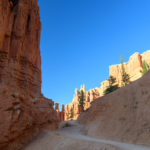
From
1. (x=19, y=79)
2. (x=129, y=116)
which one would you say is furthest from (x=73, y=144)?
(x=19, y=79)

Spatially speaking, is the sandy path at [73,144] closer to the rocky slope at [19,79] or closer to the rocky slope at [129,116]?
the rocky slope at [19,79]

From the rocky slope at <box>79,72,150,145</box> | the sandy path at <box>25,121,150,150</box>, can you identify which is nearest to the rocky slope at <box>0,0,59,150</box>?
the sandy path at <box>25,121,150,150</box>

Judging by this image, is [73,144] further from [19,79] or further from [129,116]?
[19,79]

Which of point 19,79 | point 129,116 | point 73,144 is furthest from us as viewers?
point 129,116

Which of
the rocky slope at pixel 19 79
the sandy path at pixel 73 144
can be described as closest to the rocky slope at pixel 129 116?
the sandy path at pixel 73 144

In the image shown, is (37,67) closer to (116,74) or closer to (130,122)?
(130,122)

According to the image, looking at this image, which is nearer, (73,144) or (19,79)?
(73,144)

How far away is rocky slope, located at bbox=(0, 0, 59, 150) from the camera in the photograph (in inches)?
472

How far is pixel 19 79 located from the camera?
15234 millimetres

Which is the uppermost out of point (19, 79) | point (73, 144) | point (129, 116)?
point (19, 79)

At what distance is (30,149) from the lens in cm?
1295

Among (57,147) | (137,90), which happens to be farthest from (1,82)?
(137,90)

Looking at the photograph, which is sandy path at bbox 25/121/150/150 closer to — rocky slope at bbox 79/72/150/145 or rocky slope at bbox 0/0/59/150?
rocky slope at bbox 0/0/59/150

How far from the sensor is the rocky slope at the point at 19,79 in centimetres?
1200
